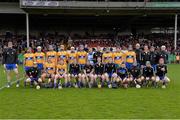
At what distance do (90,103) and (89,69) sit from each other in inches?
156

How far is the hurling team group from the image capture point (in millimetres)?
14938

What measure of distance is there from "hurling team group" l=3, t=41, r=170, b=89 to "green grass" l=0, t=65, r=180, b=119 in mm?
585

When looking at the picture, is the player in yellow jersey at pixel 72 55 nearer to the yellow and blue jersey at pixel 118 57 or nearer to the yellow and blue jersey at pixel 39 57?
the yellow and blue jersey at pixel 39 57

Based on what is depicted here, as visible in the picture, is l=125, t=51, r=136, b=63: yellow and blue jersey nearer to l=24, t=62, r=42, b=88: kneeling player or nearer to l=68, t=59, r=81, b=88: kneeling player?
l=68, t=59, r=81, b=88: kneeling player

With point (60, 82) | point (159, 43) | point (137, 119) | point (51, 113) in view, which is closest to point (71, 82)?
point (60, 82)

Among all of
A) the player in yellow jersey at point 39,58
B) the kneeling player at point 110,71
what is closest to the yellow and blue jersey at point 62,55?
the player in yellow jersey at point 39,58

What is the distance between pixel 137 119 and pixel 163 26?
43840 mm

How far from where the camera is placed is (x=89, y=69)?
15102 millimetres

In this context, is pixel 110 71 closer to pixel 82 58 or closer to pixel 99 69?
pixel 99 69

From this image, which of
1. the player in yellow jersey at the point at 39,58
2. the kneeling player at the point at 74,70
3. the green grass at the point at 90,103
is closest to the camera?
the green grass at the point at 90,103

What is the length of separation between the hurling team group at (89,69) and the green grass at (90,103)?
585 mm

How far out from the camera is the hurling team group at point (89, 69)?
49.0 feet

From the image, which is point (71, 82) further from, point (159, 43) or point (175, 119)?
point (159, 43)

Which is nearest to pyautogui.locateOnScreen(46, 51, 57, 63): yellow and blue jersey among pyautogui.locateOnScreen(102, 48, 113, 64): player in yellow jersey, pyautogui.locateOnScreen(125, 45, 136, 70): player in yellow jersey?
pyautogui.locateOnScreen(102, 48, 113, 64): player in yellow jersey
